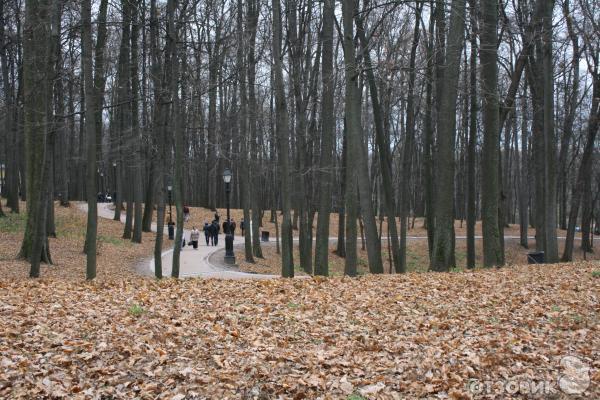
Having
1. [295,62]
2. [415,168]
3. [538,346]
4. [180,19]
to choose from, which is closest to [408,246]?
[415,168]

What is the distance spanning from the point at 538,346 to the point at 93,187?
934 cm

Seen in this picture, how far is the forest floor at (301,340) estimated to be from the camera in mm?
5473

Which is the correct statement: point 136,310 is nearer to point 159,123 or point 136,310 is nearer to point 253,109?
point 159,123

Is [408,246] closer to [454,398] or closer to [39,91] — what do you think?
[39,91]

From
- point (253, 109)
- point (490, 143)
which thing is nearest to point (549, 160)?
point (490, 143)

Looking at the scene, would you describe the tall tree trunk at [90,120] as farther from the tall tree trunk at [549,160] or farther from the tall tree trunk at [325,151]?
the tall tree trunk at [549,160]

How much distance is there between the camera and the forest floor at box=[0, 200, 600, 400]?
5.47 metres

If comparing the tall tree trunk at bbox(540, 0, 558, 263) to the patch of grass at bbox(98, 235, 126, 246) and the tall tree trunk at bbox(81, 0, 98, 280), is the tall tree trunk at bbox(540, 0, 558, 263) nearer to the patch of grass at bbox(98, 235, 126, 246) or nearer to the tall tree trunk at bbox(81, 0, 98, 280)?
the tall tree trunk at bbox(81, 0, 98, 280)

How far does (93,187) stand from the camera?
41.3 feet

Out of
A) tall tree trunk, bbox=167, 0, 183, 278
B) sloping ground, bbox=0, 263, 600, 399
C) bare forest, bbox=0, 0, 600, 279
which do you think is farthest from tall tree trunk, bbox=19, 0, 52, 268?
sloping ground, bbox=0, 263, 600, 399

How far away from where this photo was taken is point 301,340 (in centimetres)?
681

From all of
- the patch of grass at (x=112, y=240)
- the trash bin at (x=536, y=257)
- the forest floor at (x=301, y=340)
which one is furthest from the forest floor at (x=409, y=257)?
the forest floor at (x=301, y=340)

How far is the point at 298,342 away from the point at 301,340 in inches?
3.4

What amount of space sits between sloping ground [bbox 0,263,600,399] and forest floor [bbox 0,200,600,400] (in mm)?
19
